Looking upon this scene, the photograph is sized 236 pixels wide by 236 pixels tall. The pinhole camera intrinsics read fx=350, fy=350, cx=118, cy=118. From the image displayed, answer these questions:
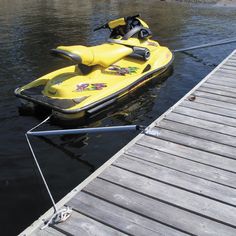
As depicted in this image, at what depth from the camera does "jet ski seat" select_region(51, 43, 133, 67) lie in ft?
30.4

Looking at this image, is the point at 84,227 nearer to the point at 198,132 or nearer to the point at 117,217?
the point at 117,217

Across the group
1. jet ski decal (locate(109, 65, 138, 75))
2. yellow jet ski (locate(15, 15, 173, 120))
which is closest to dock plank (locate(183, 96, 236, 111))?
yellow jet ski (locate(15, 15, 173, 120))

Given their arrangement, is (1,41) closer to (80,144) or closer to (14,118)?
(14,118)

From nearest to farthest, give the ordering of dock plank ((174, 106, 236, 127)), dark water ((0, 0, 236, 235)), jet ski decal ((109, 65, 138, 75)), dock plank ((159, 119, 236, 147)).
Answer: dock plank ((159, 119, 236, 147)) < dark water ((0, 0, 236, 235)) < dock plank ((174, 106, 236, 127)) < jet ski decal ((109, 65, 138, 75))

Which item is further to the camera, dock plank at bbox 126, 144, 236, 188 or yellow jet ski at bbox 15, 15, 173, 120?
yellow jet ski at bbox 15, 15, 173, 120

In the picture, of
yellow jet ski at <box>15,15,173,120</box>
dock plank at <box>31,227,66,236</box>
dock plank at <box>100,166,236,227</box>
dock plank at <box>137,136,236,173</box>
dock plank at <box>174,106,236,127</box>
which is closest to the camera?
dock plank at <box>31,227,66,236</box>

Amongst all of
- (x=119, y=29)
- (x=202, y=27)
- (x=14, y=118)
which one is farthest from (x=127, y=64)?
(x=202, y=27)

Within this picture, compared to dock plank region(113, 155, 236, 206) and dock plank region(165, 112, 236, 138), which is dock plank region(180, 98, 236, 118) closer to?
dock plank region(165, 112, 236, 138)

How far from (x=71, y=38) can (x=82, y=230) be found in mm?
16547

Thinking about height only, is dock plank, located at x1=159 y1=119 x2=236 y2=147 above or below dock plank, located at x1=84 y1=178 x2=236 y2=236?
above

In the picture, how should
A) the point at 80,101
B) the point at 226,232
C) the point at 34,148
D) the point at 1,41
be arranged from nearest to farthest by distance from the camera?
the point at 226,232
the point at 34,148
the point at 80,101
the point at 1,41

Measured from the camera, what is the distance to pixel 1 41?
1828cm

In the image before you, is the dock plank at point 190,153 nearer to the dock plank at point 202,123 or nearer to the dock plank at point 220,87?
the dock plank at point 202,123

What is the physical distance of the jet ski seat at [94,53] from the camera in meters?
9.27
